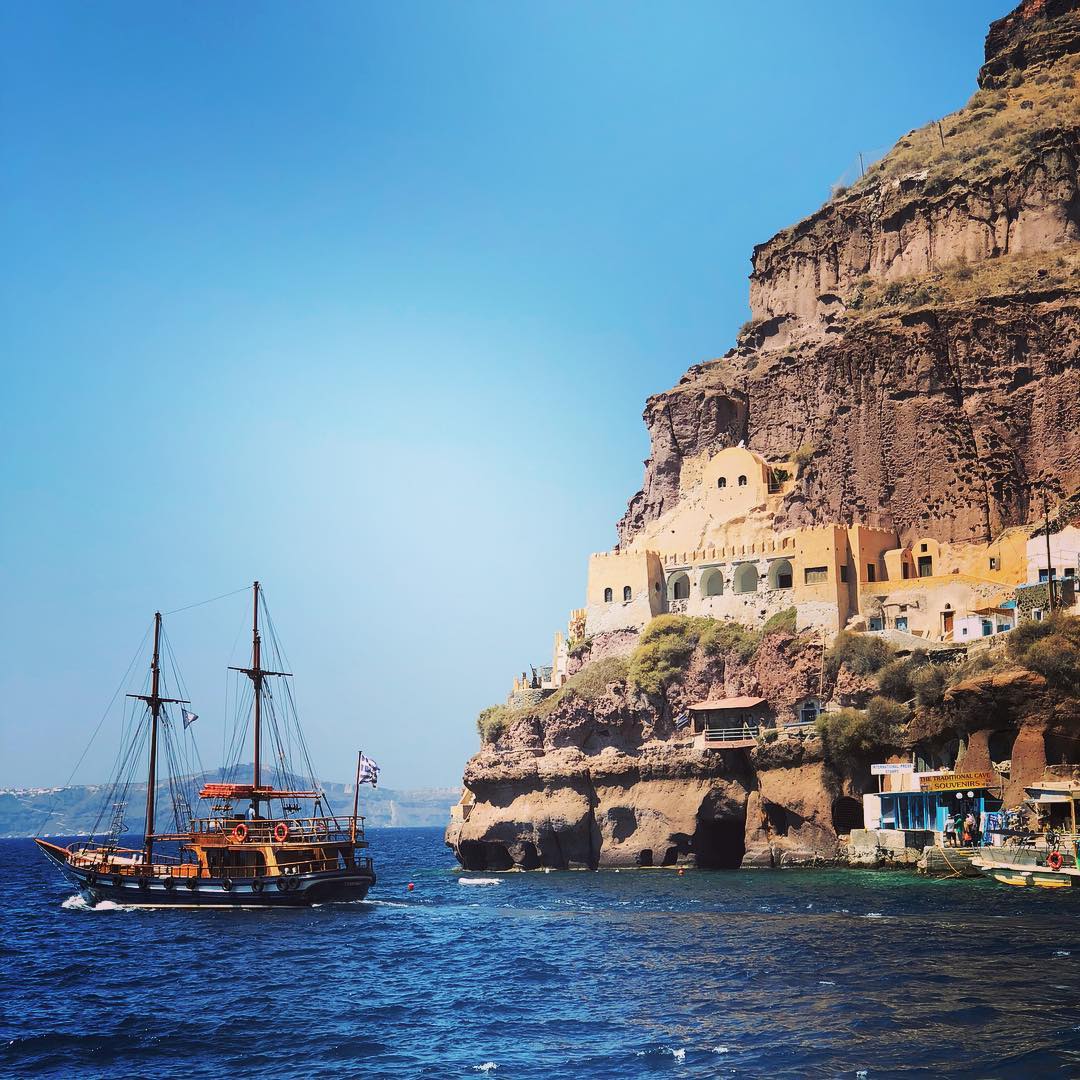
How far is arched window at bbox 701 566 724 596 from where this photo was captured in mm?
93875

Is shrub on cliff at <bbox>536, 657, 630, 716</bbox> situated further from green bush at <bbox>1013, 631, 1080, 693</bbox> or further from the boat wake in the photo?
the boat wake

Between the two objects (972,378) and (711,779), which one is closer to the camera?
(711,779)

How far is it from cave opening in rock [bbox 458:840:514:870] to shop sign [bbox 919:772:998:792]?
29481 mm

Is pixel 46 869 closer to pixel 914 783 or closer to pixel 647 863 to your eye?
pixel 647 863

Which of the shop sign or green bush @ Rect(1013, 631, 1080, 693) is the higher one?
green bush @ Rect(1013, 631, 1080, 693)

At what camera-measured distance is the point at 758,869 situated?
7356 centimetres

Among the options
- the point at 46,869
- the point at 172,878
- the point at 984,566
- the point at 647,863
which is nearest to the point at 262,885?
the point at 172,878

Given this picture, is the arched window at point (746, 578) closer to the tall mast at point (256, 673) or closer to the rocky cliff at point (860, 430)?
the rocky cliff at point (860, 430)

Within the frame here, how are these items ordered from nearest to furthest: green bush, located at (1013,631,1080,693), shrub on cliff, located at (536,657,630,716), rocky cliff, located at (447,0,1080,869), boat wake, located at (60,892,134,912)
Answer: green bush, located at (1013,631,1080,693)
boat wake, located at (60,892,134,912)
rocky cliff, located at (447,0,1080,869)
shrub on cliff, located at (536,657,630,716)

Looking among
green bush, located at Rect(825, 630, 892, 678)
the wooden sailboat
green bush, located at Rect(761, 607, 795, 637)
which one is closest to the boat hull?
the wooden sailboat

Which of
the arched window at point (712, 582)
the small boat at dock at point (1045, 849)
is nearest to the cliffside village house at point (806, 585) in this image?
the arched window at point (712, 582)

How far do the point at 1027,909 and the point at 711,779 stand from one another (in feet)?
101

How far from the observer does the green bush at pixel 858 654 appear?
76625mm

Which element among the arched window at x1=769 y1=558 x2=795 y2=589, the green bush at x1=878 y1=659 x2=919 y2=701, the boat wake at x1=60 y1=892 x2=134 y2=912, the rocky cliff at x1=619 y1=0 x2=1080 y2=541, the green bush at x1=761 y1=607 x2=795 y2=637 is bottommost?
the boat wake at x1=60 y1=892 x2=134 y2=912
